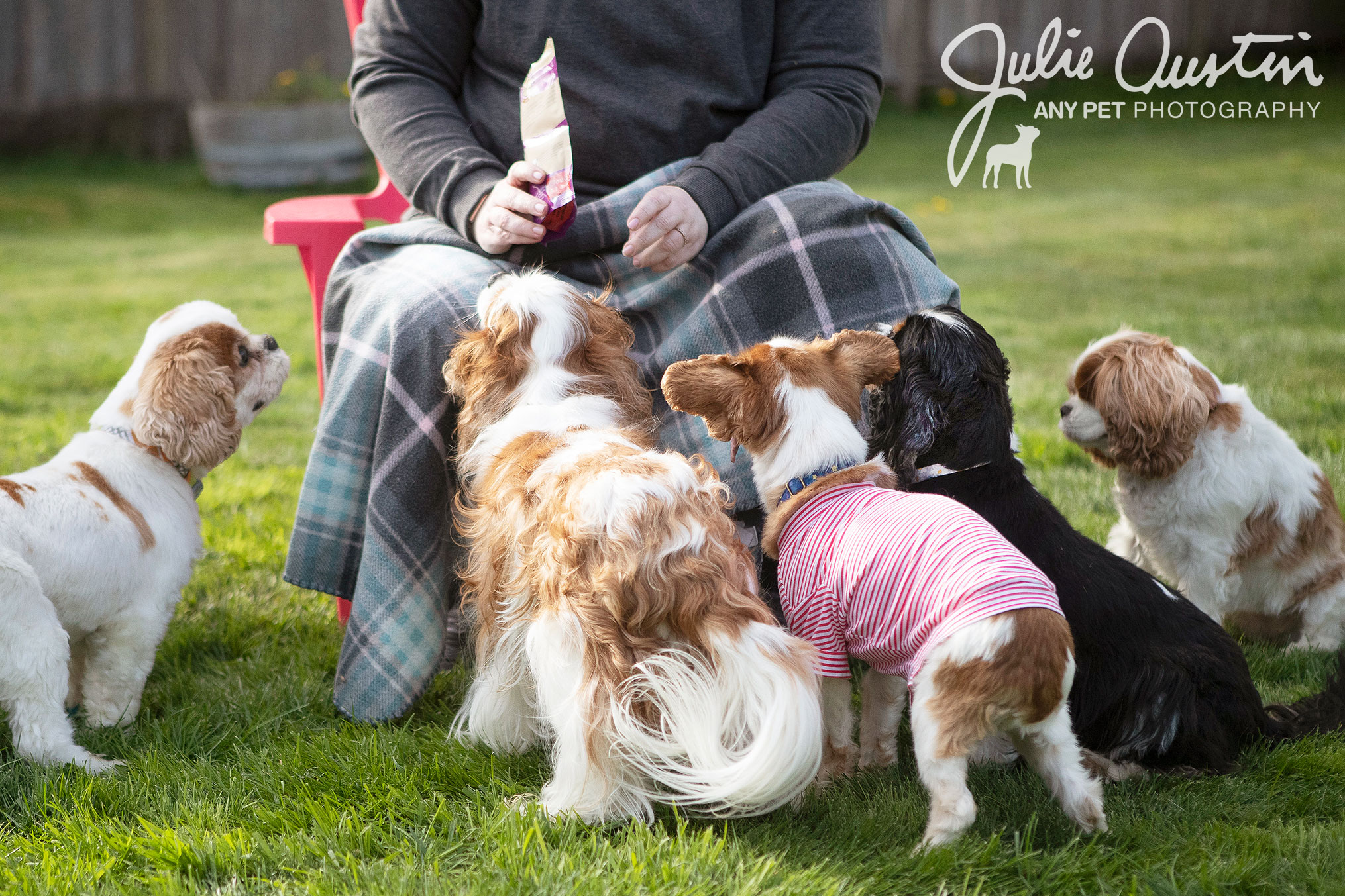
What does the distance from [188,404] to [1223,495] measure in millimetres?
2896

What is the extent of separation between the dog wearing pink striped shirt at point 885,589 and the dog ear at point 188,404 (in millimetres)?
1317

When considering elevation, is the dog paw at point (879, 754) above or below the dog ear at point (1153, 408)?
below

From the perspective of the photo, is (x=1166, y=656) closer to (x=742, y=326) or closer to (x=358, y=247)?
(x=742, y=326)

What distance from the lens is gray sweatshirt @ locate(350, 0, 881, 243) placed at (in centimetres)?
314

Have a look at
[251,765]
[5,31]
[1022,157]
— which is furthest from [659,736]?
[5,31]

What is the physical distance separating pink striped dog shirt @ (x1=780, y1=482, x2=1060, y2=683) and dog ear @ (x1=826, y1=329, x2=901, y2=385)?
0.27 meters

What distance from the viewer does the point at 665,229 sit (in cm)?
285

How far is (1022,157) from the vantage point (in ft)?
34.2

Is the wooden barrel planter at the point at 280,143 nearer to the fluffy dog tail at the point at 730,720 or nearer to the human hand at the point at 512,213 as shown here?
the human hand at the point at 512,213

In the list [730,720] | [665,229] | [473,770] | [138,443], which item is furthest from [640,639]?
[138,443]

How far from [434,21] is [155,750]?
2.18 m

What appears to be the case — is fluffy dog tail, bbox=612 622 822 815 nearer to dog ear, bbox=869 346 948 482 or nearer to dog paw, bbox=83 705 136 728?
dog ear, bbox=869 346 948 482

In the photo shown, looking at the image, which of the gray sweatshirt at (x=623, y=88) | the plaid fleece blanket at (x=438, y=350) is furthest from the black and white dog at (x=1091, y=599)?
the gray sweatshirt at (x=623, y=88)

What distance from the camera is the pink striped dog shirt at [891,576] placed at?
6.76 feet
